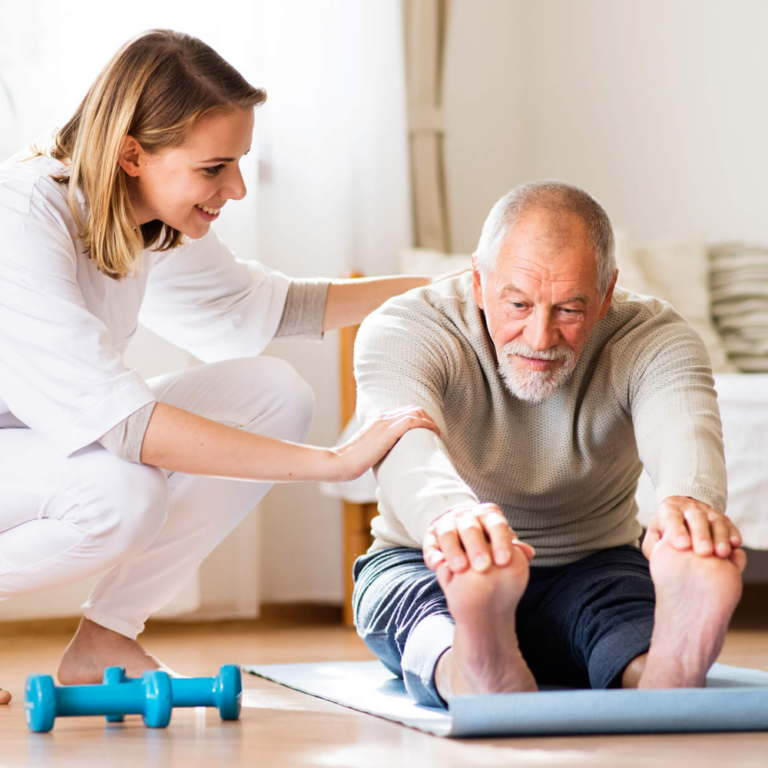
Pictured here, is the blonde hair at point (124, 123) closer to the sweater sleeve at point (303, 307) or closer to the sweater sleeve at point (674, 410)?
the sweater sleeve at point (303, 307)

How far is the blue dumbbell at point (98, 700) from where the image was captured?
1.26m

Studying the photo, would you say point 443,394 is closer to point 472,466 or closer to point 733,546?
point 472,466

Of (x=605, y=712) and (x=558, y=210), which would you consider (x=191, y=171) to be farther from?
(x=605, y=712)

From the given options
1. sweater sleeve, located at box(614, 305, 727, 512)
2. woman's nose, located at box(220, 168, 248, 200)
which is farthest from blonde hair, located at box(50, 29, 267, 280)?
sweater sleeve, located at box(614, 305, 727, 512)

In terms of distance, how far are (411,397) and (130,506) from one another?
1.36ft

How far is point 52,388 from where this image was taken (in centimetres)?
144

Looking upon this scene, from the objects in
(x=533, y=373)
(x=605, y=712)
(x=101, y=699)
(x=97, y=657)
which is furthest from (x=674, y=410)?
(x=97, y=657)

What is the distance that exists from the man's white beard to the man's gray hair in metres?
0.11

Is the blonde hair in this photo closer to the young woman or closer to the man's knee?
the young woman

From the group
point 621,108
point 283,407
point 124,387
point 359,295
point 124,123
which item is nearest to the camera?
point 124,387

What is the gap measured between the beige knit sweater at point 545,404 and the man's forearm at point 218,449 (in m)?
0.13

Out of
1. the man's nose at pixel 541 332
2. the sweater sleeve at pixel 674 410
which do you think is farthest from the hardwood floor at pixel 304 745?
the man's nose at pixel 541 332

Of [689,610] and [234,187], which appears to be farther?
[234,187]

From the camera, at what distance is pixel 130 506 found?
1.50 metres
